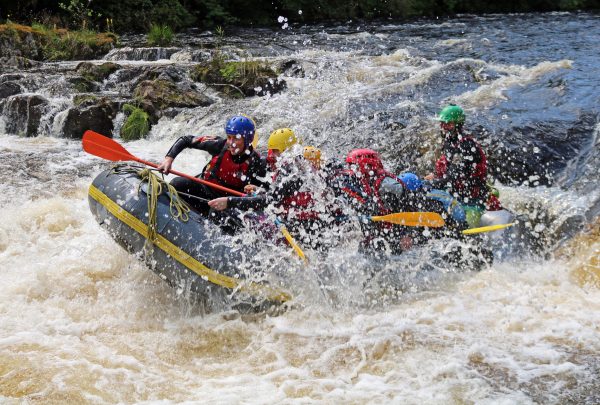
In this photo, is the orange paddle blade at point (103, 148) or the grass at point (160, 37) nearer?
the orange paddle blade at point (103, 148)

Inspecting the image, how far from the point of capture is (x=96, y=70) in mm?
12492

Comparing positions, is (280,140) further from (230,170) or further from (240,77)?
(240,77)

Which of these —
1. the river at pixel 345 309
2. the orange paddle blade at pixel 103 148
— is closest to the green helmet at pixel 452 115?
the river at pixel 345 309

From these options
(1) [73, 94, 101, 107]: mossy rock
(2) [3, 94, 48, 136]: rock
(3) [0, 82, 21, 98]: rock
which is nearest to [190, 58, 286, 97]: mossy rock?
(1) [73, 94, 101, 107]: mossy rock

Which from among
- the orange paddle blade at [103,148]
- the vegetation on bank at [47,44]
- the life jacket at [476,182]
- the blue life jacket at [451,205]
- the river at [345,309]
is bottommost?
the river at [345,309]

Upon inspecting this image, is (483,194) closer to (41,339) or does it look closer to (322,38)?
(41,339)

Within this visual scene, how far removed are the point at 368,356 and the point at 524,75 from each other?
8160mm

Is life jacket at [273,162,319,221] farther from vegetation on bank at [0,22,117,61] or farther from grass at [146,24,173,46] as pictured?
grass at [146,24,173,46]

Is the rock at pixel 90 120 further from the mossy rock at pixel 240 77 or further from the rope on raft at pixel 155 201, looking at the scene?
the rope on raft at pixel 155 201

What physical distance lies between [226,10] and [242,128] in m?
17.0

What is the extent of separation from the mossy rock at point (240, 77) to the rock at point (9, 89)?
10.5 ft

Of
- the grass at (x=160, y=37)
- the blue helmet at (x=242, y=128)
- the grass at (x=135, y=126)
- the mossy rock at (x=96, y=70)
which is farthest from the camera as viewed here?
the grass at (x=160, y=37)

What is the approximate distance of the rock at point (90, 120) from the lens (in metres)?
10.2

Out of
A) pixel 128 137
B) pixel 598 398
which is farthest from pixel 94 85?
pixel 598 398
